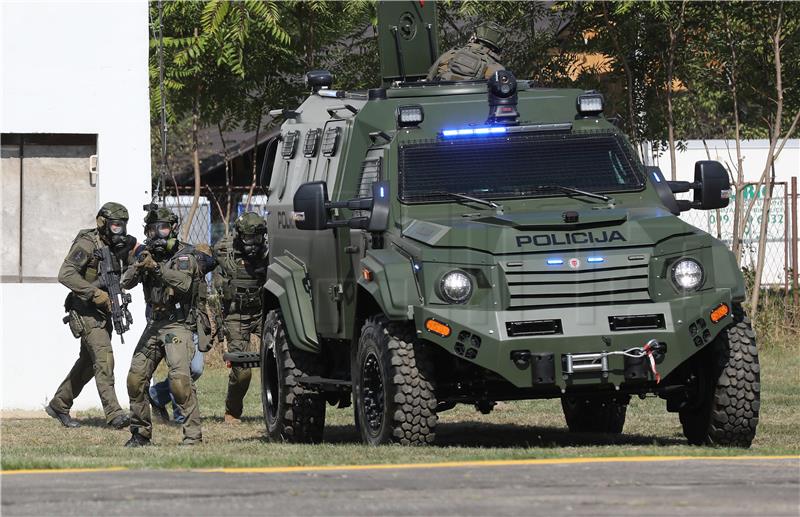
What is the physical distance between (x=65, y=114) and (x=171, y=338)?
424 cm

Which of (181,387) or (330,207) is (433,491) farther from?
(181,387)

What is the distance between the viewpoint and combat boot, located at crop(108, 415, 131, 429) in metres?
13.6

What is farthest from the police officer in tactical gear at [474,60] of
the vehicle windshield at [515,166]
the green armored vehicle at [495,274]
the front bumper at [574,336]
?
the front bumper at [574,336]

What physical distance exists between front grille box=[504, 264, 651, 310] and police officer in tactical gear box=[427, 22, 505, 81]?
3255 millimetres

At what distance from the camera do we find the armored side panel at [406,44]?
13789 millimetres

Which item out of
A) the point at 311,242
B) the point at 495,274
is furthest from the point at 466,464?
the point at 311,242

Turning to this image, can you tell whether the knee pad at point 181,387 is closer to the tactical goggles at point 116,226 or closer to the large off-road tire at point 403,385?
the tactical goggles at point 116,226

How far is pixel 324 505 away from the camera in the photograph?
7016 millimetres

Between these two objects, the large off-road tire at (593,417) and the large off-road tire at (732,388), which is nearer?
the large off-road tire at (732,388)

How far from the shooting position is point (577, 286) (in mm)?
9766

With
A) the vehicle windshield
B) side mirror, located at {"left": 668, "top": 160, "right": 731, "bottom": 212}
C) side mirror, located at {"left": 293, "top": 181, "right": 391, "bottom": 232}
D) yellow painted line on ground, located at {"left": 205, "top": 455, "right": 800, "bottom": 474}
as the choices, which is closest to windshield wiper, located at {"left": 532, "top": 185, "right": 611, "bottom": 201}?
the vehicle windshield

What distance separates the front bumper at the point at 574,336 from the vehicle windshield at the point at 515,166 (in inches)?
48.7

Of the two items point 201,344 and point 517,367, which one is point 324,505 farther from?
point 201,344

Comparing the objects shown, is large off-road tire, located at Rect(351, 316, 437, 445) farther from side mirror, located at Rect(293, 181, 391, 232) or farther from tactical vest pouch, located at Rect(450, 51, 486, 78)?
tactical vest pouch, located at Rect(450, 51, 486, 78)
